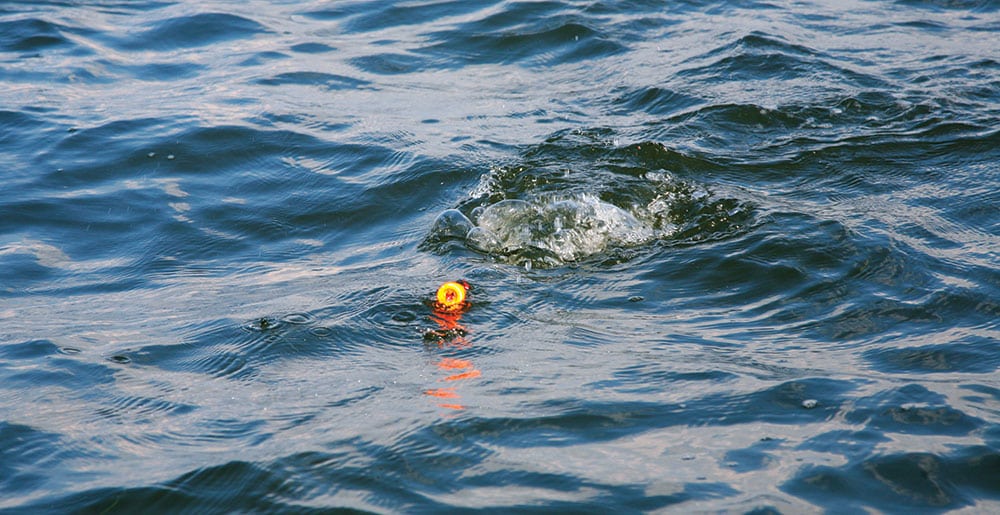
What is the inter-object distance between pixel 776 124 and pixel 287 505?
534cm

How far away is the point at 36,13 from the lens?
11.6 meters

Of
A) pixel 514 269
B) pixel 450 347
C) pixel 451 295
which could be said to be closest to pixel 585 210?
pixel 514 269

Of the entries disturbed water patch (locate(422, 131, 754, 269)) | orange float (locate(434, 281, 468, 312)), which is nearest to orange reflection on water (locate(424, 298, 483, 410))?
orange float (locate(434, 281, 468, 312))

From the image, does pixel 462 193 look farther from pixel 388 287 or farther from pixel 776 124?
pixel 776 124

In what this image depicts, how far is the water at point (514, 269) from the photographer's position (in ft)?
11.3

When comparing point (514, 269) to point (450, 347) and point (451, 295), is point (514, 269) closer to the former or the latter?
point (451, 295)

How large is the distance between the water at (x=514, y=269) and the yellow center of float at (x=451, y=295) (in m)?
0.09

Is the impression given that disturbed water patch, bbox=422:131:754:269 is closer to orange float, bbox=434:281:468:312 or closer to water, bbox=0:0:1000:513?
water, bbox=0:0:1000:513

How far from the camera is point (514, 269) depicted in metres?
5.36

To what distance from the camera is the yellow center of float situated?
15.5 ft

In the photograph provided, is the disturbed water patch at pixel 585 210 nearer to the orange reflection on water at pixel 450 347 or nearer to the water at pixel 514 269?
the water at pixel 514 269

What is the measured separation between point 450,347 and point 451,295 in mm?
380

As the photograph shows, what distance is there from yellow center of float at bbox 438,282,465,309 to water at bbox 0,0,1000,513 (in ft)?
0.29

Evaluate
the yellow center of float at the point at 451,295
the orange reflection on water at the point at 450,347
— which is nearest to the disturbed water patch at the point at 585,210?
the yellow center of float at the point at 451,295
